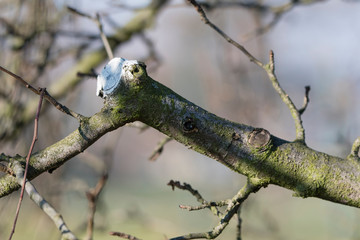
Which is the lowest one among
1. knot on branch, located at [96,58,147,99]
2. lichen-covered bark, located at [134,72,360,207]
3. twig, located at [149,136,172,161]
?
lichen-covered bark, located at [134,72,360,207]

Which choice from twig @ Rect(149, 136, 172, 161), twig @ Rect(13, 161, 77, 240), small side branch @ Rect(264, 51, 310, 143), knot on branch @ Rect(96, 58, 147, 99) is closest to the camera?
twig @ Rect(13, 161, 77, 240)

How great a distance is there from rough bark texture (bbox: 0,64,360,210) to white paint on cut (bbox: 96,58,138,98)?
0.02 meters

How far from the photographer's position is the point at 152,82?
1.03m

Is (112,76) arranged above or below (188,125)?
above

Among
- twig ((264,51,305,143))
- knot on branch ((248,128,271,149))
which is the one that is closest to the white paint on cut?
knot on branch ((248,128,271,149))

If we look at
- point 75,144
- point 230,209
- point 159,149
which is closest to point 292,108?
point 230,209

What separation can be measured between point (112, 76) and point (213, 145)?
31cm

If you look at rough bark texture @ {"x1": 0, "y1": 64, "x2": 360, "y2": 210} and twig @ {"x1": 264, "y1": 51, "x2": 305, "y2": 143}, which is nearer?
rough bark texture @ {"x1": 0, "y1": 64, "x2": 360, "y2": 210}

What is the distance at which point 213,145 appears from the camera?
1081 mm

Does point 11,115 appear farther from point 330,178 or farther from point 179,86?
point 179,86

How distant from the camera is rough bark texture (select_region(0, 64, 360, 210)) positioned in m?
1.00

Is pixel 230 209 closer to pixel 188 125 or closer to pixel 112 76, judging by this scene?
pixel 188 125

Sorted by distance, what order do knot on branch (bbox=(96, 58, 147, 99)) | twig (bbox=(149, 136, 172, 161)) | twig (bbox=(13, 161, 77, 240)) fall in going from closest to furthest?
twig (bbox=(13, 161, 77, 240)) → knot on branch (bbox=(96, 58, 147, 99)) → twig (bbox=(149, 136, 172, 161))

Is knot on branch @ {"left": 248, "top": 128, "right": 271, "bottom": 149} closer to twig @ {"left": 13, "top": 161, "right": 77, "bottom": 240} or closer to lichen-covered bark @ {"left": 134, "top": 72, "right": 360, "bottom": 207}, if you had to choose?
lichen-covered bark @ {"left": 134, "top": 72, "right": 360, "bottom": 207}
